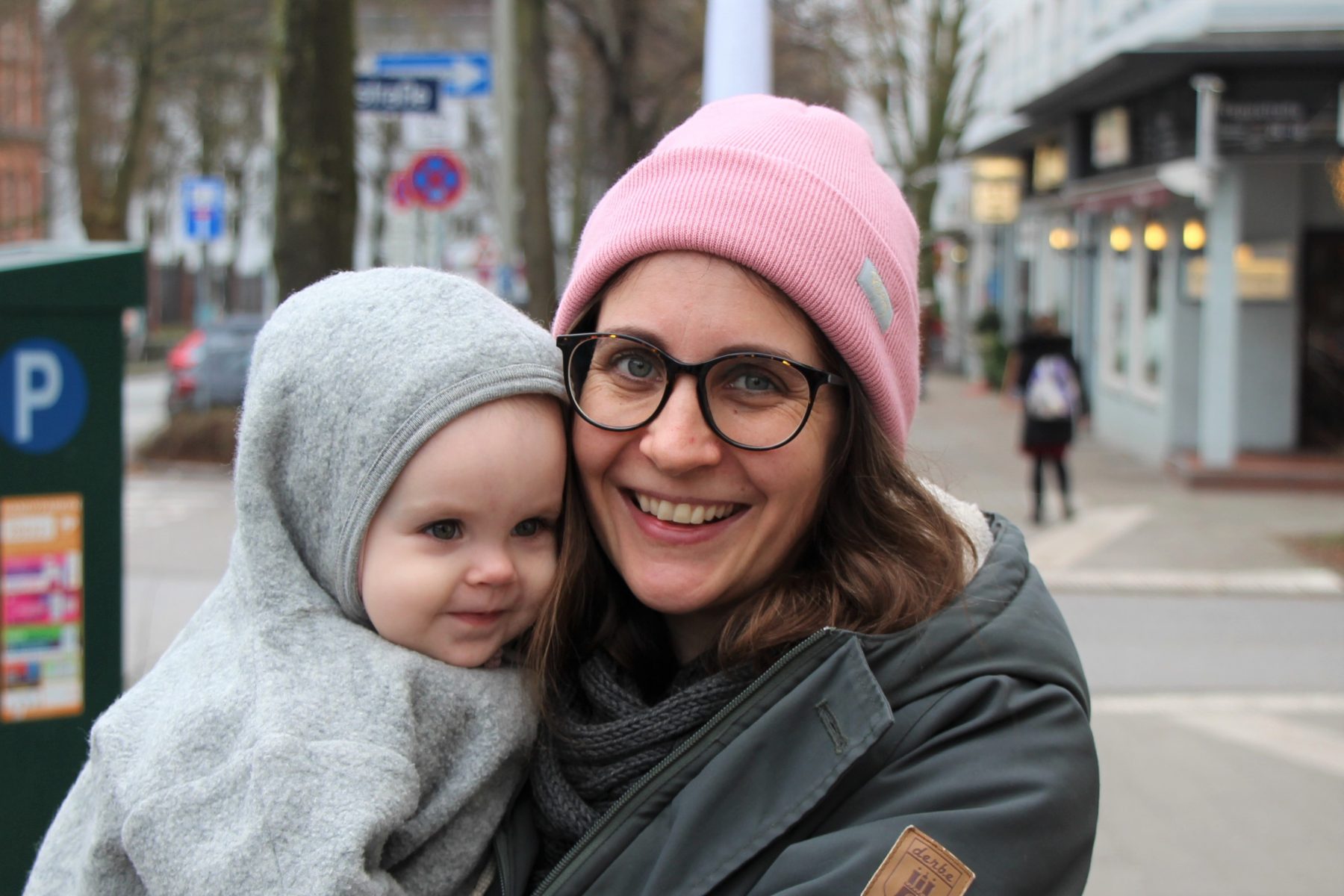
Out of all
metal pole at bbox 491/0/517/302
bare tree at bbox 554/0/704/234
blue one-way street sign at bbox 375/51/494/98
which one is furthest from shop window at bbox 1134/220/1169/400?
blue one-way street sign at bbox 375/51/494/98

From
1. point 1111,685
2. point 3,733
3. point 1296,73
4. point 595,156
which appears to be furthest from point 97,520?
point 595,156

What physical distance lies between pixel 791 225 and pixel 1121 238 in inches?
711

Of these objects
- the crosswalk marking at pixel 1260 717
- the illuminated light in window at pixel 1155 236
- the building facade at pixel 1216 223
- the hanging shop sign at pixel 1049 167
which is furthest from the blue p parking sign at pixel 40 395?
the hanging shop sign at pixel 1049 167

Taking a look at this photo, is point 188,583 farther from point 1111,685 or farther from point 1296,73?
point 1296,73

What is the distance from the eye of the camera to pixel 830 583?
1.82 metres

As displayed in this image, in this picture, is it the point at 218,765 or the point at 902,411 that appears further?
the point at 902,411

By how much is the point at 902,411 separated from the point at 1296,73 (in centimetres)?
1399

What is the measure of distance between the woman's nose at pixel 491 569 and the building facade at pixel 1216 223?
543 inches

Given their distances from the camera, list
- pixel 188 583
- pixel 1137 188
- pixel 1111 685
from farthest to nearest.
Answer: pixel 1137 188 → pixel 188 583 → pixel 1111 685

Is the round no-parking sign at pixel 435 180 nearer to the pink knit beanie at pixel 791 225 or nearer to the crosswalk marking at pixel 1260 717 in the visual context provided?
the crosswalk marking at pixel 1260 717

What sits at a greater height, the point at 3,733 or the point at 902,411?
the point at 902,411

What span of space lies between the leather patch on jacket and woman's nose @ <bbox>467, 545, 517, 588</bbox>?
682 millimetres

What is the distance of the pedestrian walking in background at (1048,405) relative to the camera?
39.9 ft

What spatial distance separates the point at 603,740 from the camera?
1758 mm
